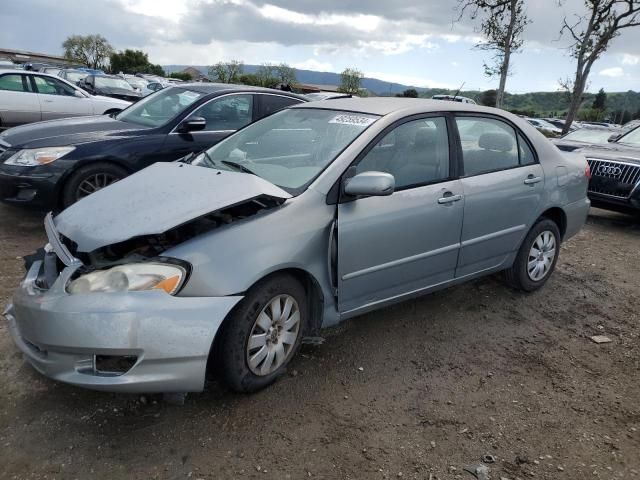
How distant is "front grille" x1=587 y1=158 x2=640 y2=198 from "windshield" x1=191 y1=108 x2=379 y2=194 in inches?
214

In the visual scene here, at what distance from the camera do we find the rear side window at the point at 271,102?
6.47m

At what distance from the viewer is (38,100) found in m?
10.2

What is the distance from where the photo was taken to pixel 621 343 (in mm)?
3889

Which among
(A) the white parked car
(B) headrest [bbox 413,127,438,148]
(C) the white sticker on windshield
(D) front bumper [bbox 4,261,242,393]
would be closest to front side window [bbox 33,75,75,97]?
(A) the white parked car

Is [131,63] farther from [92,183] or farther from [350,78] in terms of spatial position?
[92,183]

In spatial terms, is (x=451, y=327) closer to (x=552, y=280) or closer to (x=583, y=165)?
(x=552, y=280)

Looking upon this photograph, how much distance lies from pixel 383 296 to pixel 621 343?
1919mm

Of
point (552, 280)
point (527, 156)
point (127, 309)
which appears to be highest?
point (527, 156)

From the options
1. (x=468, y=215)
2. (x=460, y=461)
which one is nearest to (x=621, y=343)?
(x=468, y=215)

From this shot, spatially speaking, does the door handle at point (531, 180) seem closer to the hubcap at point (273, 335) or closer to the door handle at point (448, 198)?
the door handle at point (448, 198)

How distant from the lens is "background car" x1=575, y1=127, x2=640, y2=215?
7.23 meters

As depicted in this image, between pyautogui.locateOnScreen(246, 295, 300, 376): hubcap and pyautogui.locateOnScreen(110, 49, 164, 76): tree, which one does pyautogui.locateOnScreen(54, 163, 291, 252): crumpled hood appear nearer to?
pyautogui.locateOnScreen(246, 295, 300, 376): hubcap

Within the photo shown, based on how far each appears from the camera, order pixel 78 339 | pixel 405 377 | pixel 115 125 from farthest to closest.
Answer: pixel 115 125, pixel 405 377, pixel 78 339

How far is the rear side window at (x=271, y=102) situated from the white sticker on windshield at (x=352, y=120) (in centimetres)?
291
